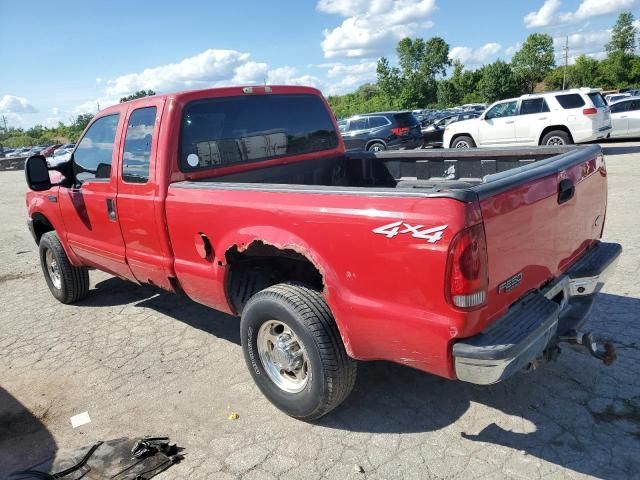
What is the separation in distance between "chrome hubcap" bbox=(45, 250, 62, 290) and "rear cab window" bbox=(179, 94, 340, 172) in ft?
9.02

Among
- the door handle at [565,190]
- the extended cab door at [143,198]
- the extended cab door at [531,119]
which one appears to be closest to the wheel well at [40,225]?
the extended cab door at [143,198]

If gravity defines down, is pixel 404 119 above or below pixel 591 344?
above

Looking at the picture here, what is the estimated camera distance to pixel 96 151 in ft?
14.9

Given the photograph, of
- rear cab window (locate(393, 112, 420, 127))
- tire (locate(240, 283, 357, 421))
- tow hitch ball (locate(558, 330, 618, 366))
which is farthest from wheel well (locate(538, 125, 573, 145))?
tire (locate(240, 283, 357, 421))

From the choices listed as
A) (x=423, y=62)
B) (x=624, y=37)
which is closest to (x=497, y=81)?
(x=624, y=37)

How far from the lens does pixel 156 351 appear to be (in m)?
4.37

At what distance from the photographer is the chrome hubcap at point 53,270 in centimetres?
564

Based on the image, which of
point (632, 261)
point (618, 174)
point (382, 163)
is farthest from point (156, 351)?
point (618, 174)

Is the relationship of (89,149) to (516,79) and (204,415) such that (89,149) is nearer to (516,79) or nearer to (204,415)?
(204,415)

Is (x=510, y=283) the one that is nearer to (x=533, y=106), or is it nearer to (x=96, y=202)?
(x=96, y=202)

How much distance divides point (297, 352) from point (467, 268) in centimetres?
130

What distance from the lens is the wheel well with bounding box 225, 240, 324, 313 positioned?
339 cm

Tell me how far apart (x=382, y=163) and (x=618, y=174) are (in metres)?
8.81

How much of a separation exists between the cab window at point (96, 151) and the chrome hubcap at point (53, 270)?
1317mm
